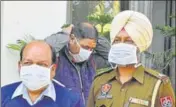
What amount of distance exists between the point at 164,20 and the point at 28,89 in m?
3.73

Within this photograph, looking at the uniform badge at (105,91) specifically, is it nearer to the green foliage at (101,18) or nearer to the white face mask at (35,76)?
the white face mask at (35,76)

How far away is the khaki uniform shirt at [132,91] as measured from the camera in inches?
91.8

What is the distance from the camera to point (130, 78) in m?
2.42

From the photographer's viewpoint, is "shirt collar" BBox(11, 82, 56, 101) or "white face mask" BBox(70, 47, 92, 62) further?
"white face mask" BBox(70, 47, 92, 62)

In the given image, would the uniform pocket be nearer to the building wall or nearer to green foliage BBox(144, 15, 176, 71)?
green foliage BBox(144, 15, 176, 71)

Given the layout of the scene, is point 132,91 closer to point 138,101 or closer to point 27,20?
point 138,101

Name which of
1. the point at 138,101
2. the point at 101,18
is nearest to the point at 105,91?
the point at 138,101

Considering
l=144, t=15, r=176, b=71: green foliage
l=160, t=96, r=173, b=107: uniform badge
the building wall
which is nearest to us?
l=160, t=96, r=173, b=107: uniform badge

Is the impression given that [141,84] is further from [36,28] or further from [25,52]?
[36,28]

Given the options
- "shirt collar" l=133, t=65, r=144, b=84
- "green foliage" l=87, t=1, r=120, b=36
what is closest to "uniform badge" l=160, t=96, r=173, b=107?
"shirt collar" l=133, t=65, r=144, b=84

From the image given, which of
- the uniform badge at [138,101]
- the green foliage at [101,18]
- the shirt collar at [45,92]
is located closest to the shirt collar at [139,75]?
the uniform badge at [138,101]

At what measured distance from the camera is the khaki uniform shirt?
233 centimetres

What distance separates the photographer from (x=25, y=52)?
247 cm

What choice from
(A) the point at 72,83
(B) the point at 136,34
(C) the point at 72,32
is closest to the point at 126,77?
(B) the point at 136,34
